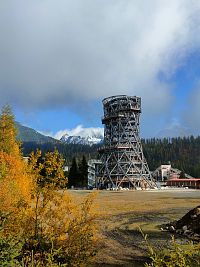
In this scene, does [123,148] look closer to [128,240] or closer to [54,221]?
[128,240]

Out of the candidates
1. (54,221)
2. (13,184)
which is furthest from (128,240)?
(54,221)

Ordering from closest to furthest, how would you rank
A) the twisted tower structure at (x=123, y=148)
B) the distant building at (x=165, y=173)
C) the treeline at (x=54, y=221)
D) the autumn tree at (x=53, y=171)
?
the treeline at (x=54, y=221) < the autumn tree at (x=53, y=171) < the twisted tower structure at (x=123, y=148) < the distant building at (x=165, y=173)

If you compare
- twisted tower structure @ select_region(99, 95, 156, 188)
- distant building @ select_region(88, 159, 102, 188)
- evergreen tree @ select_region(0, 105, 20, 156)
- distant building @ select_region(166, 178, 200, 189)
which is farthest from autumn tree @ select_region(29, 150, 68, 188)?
distant building @ select_region(166, 178, 200, 189)

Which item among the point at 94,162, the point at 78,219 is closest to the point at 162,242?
the point at 78,219

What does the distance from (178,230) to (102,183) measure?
9586cm

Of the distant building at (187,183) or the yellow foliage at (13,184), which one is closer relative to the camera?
the yellow foliage at (13,184)

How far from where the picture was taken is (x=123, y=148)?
12169cm

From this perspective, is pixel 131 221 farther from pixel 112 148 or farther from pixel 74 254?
pixel 112 148

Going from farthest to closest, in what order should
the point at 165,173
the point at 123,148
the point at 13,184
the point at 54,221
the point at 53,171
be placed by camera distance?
the point at 165,173, the point at 123,148, the point at 13,184, the point at 53,171, the point at 54,221

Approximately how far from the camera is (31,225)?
14.2m

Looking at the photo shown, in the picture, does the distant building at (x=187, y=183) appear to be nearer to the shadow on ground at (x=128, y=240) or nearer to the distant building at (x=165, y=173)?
the distant building at (x=165, y=173)

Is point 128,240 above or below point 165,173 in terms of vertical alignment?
below

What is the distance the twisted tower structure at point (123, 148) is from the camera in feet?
391

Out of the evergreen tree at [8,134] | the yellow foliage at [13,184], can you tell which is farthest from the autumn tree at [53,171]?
the evergreen tree at [8,134]
